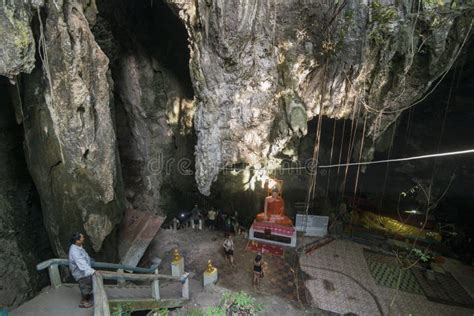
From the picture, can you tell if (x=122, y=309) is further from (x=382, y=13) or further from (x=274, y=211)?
(x=382, y=13)

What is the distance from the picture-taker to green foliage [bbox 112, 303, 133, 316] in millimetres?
5633

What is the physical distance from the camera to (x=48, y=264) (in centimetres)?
562

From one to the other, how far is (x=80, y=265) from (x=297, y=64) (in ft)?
29.4

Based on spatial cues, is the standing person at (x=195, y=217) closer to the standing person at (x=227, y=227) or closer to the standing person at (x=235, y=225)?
the standing person at (x=227, y=227)

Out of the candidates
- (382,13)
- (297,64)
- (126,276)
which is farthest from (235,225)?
(382,13)

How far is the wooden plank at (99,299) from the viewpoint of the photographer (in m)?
4.69

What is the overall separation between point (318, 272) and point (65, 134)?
9906mm

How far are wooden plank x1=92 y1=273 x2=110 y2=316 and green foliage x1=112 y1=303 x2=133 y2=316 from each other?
0.87m

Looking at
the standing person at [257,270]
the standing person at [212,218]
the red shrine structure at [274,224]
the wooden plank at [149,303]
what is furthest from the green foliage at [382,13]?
the wooden plank at [149,303]

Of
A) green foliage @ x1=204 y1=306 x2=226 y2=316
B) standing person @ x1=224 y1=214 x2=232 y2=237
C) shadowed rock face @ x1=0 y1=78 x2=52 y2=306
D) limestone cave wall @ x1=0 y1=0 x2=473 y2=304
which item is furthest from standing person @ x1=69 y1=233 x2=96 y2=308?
standing person @ x1=224 y1=214 x2=232 y2=237

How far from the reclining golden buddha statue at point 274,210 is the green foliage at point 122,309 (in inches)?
307

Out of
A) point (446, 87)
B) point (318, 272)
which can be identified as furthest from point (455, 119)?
point (318, 272)

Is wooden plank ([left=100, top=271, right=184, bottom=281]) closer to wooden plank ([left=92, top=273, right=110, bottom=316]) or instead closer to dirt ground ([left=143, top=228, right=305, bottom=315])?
wooden plank ([left=92, top=273, right=110, bottom=316])

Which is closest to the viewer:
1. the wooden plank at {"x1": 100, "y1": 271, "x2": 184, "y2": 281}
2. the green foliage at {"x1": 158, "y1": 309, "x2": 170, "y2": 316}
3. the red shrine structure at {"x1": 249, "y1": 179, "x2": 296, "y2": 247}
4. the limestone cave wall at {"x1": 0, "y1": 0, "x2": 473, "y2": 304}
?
the wooden plank at {"x1": 100, "y1": 271, "x2": 184, "y2": 281}
